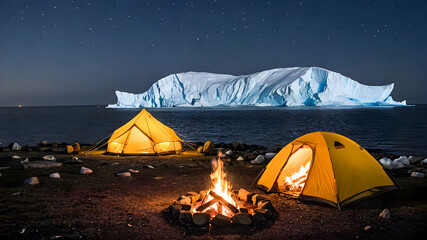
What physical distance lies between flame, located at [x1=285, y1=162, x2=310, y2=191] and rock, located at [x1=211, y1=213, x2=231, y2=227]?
304 cm

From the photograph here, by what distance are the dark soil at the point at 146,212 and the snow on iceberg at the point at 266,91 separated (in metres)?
81.3

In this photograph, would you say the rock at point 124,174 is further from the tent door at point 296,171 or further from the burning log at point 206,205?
the tent door at point 296,171

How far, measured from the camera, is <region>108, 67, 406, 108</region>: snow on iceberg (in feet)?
291

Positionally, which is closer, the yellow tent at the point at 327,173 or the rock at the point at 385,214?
the rock at the point at 385,214

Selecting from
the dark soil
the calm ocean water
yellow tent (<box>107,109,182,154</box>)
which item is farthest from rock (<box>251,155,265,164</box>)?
the calm ocean water

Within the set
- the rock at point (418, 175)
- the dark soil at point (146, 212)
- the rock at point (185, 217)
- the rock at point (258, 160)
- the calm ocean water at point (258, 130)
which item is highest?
the rock at point (185, 217)

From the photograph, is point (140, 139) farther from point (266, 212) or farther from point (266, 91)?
point (266, 91)

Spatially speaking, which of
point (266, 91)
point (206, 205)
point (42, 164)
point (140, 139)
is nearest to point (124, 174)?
point (42, 164)

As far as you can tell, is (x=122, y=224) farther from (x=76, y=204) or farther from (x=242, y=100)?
(x=242, y=100)

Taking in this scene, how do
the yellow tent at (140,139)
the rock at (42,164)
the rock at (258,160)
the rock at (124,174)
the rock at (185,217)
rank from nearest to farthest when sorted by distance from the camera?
1. the rock at (185,217)
2. the rock at (124,174)
3. the rock at (42,164)
4. the rock at (258,160)
5. the yellow tent at (140,139)

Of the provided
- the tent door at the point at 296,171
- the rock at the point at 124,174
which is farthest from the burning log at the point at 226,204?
the rock at the point at 124,174

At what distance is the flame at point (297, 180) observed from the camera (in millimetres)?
8281

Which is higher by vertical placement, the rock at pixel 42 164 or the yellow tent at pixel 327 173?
the yellow tent at pixel 327 173

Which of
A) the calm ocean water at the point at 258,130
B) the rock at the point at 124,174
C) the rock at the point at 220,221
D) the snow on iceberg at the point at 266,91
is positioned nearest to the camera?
the rock at the point at 220,221
